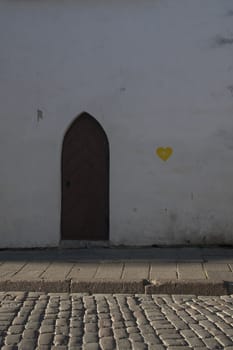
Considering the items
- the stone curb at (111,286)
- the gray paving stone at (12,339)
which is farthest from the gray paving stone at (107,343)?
the stone curb at (111,286)

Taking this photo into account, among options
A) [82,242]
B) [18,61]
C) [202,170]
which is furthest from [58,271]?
[18,61]

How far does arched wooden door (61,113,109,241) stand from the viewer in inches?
375

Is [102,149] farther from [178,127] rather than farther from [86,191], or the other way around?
[178,127]

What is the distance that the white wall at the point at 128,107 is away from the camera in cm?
938

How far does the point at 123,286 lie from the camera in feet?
22.4

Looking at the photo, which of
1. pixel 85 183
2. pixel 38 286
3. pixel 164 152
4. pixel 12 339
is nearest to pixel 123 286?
pixel 38 286

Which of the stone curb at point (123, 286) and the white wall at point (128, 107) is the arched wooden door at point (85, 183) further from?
the stone curb at point (123, 286)

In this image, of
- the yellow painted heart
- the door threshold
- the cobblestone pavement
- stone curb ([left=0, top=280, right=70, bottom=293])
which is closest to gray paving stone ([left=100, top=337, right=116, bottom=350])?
the cobblestone pavement

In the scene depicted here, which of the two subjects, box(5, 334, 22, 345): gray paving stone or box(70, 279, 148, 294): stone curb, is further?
box(70, 279, 148, 294): stone curb

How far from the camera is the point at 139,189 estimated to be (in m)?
9.45

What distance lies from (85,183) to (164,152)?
1500 mm

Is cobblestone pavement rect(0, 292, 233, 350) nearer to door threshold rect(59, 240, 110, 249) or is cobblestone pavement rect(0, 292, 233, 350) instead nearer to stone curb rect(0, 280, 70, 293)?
stone curb rect(0, 280, 70, 293)

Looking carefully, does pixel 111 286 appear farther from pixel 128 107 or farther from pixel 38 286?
pixel 128 107

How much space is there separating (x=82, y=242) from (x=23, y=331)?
4.21 meters
